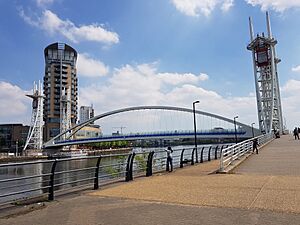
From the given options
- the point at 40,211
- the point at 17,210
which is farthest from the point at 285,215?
the point at 17,210

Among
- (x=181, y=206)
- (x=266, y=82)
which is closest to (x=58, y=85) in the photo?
(x=266, y=82)

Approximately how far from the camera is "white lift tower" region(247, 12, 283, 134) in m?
76.2

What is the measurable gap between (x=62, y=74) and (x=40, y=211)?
111835mm

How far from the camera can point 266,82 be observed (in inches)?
3130

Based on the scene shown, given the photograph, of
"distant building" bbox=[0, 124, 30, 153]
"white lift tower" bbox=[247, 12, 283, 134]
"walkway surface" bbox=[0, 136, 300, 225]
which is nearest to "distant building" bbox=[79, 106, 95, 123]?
"distant building" bbox=[0, 124, 30, 153]

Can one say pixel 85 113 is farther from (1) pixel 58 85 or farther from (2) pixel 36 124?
(2) pixel 36 124

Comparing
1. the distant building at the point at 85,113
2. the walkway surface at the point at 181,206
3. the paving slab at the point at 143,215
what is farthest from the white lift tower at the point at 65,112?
the paving slab at the point at 143,215

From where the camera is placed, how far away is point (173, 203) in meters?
7.03

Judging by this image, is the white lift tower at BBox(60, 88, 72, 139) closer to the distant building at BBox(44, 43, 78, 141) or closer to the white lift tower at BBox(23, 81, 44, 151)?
the distant building at BBox(44, 43, 78, 141)

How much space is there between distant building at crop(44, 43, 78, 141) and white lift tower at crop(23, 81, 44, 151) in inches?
474

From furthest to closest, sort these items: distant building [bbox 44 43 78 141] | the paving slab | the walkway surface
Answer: distant building [bbox 44 43 78 141] < the walkway surface < the paving slab

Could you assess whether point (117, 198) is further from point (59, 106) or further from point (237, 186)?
point (59, 106)

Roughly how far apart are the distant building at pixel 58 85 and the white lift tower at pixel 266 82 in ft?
199

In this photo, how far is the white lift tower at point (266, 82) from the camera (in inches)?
3000
